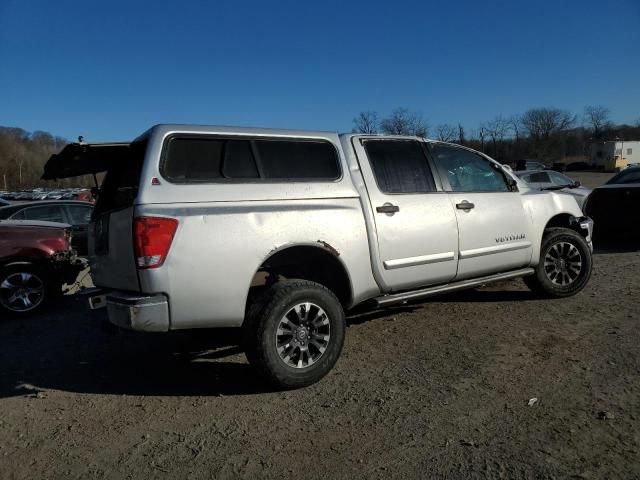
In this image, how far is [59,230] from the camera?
6961 mm

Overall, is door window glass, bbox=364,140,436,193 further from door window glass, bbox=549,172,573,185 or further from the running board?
door window glass, bbox=549,172,573,185

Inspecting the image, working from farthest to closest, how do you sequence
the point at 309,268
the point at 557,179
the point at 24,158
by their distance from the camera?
1. the point at 24,158
2. the point at 557,179
3. the point at 309,268

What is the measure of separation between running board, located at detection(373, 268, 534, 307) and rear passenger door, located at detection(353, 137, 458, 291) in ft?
0.25

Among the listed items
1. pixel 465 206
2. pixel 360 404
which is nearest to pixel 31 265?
pixel 360 404

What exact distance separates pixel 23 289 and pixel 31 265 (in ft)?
1.06

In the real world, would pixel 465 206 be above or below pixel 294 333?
above

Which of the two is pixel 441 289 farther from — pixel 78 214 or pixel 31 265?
pixel 78 214

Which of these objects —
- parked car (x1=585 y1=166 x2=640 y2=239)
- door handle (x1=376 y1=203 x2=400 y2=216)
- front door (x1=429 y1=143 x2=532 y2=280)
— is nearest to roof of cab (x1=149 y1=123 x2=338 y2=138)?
door handle (x1=376 y1=203 x2=400 y2=216)

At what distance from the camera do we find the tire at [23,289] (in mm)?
6500

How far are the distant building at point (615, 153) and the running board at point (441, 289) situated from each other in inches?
2664

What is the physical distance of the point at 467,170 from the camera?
5410mm

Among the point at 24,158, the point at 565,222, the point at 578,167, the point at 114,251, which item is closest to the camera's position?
the point at 114,251

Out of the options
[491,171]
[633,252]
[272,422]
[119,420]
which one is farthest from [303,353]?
[633,252]

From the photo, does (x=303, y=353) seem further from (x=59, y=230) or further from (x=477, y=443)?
(x=59, y=230)
